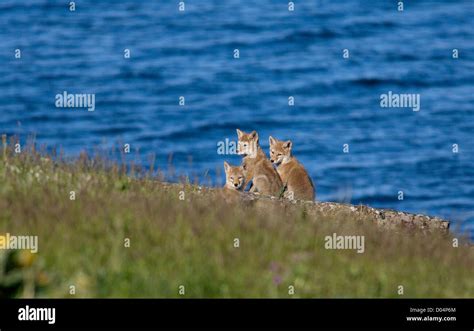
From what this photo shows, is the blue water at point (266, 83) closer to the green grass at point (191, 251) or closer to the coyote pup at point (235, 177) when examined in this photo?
the coyote pup at point (235, 177)

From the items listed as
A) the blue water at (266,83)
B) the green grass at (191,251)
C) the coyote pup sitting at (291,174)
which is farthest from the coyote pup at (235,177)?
the blue water at (266,83)

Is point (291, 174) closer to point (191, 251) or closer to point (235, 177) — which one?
point (235, 177)

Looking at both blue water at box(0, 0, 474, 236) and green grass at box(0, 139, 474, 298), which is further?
blue water at box(0, 0, 474, 236)

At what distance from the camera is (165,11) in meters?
89.4

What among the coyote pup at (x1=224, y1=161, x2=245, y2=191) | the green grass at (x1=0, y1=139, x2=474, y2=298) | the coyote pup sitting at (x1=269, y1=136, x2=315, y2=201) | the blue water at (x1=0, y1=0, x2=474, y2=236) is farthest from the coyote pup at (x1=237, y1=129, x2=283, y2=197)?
the blue water at (x1=0, y1=0, x2=474, y2=236)

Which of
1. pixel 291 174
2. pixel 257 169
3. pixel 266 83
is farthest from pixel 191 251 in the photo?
pixel 266 83

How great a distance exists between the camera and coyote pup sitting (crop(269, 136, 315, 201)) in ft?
65.0

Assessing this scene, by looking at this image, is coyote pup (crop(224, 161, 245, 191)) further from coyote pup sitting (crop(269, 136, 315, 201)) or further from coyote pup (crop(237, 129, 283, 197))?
coyote pup sitting (crop(269, 136, 315, 201))

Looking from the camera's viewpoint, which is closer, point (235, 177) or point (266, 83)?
point (235, 177)

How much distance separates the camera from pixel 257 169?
1967cm

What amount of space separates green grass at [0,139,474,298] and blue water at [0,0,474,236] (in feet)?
106

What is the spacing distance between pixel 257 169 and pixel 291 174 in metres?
0.76

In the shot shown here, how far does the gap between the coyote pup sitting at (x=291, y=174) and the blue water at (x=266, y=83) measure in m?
26.1
